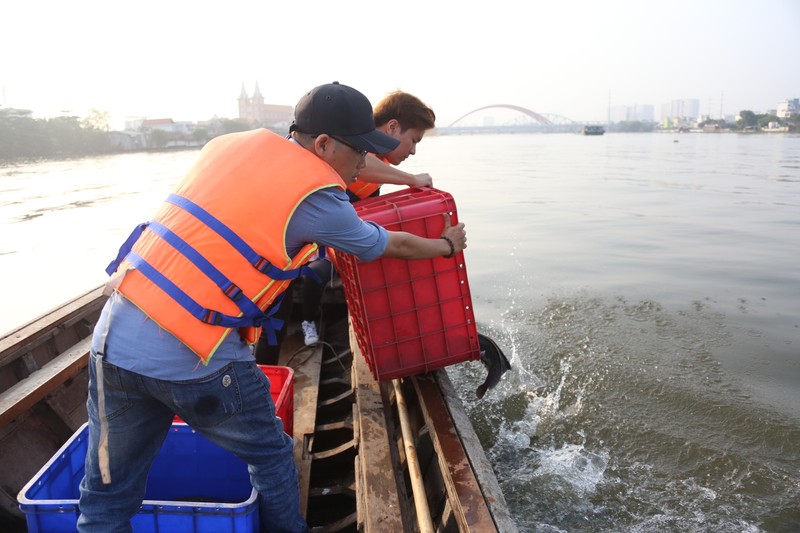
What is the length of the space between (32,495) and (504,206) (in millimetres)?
17347

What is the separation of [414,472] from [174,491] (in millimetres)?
1194

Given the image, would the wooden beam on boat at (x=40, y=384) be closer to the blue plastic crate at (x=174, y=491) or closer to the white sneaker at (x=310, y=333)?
the blue plastic crate at (x=174, y=491)

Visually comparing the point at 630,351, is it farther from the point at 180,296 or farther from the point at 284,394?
the point at 180,296

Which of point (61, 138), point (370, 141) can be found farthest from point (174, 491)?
point (61, 138)

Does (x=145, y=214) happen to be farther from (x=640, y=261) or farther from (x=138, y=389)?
(x=138, y=389)

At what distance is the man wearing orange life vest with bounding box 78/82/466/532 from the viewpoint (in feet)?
6.07

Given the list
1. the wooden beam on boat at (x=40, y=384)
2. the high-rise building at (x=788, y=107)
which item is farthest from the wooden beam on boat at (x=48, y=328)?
the high-rise building at (x=788, y=107)

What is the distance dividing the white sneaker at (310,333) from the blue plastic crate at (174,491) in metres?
2.15

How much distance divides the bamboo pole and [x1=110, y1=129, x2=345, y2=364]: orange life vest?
114cm

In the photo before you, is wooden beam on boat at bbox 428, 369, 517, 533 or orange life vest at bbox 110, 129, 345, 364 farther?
wooden beam on boat at bbox 428, 369, 517, 533

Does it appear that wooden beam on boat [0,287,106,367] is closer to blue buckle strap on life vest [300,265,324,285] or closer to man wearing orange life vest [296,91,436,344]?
blue buckle strap on life vest [300,265,324,285]

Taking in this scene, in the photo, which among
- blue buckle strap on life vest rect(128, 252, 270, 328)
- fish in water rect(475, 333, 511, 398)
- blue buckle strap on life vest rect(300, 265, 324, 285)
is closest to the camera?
blue buckle strap on life vest rect(128, 252, 270, 328)

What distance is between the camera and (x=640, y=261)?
1046cm

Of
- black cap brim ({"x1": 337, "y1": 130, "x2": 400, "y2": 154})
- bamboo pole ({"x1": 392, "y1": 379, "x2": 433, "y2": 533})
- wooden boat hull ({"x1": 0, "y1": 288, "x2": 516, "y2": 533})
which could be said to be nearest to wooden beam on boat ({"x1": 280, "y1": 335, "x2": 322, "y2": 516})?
wooden boat hull ({"x1": 0, "y1": 288, "x2": 516, "y2": 533})
